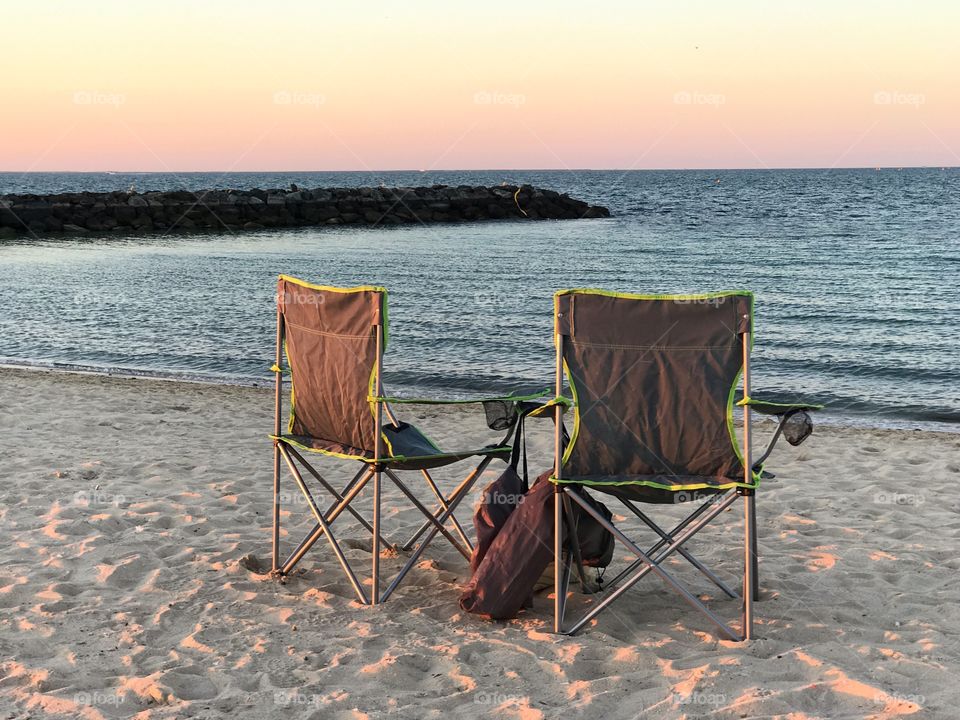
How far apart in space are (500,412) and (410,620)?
91 centimetres

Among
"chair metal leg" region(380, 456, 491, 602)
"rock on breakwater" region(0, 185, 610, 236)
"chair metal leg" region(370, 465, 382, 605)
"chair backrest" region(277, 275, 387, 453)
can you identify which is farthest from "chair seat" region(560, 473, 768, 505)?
"rock on breakwater" region(0, 185, 610, 236)

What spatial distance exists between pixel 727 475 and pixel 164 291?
57.4 ft

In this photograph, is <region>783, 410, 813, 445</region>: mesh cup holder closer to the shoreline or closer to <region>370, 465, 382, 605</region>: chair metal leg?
<region>370, 465, 382, 605</region>: chair metal leg

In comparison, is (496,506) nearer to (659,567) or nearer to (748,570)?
(659,567)

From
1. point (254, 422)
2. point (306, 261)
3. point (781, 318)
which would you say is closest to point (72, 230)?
point (306, 261)

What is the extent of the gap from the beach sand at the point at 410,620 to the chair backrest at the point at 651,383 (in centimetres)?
65

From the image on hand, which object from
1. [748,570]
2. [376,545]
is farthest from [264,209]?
[748,570]

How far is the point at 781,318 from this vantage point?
585 inches

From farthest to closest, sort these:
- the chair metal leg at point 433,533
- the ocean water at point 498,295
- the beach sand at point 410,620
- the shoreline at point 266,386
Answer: the ocean water at point 498,295 < the shoreline at point 266,386 < the chair metal leg at point 433,533 < the beach sand at point 410,620

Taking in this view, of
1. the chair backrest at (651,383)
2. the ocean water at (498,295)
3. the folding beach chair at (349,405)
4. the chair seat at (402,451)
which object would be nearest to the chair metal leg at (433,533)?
the folding beach chair at (349,405)

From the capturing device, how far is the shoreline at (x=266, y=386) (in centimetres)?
865

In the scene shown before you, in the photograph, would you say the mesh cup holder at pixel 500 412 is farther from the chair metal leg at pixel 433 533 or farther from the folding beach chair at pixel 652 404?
the folding beach chair at pixel 652 404

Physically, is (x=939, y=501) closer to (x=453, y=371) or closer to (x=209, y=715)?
(x=209, y=715)

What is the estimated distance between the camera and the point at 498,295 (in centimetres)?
1825
